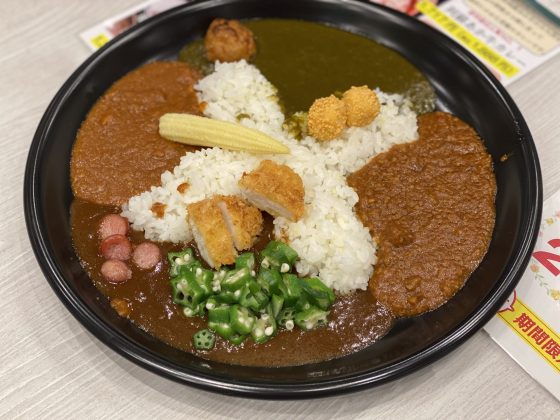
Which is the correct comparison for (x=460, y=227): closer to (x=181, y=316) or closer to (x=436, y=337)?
(x=436, y=337)

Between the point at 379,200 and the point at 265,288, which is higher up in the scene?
the point at 379,200

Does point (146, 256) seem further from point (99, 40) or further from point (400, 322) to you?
point (99, 40)

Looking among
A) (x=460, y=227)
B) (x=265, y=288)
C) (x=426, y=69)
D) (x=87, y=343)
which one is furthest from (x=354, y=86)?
(x=87, y=343)

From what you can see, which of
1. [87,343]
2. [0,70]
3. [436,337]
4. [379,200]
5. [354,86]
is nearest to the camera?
[436,337]

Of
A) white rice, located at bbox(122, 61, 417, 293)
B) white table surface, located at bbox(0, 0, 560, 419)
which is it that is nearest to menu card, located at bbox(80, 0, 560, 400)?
white table surface, located at bbox(0, 0, 560, 419)

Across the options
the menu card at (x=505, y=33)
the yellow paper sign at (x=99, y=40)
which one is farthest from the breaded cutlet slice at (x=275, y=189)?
the yellow paper sign at (x=99, y=40)

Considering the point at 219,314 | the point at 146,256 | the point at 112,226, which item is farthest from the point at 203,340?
the point at 112,226

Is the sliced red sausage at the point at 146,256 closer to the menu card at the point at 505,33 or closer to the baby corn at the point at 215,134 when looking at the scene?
the baby corn at the point at 215,134

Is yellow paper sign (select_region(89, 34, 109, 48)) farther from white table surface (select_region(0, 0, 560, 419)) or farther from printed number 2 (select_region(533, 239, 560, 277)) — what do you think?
printed number 2 (select_region(533, 239, 560, 277))
